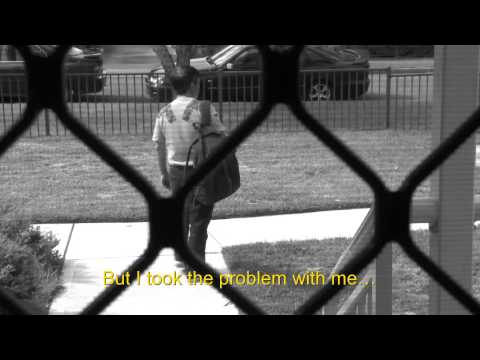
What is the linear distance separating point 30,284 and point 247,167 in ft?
15.7

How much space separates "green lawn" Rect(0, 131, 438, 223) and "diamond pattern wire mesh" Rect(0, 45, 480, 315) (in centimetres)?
498

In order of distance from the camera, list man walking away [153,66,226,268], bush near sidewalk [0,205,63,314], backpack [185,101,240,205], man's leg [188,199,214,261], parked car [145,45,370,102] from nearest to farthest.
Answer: bush near sidewalk [0,205,63,314]
backpack [185,101,240,205]
man walking away [153,66,226,268]
man's leg [188,199,214,261]
parked car [145,45,370,102]

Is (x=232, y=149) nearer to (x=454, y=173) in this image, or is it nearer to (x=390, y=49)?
(x=390, y=49)

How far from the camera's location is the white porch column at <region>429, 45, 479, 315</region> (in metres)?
2.19

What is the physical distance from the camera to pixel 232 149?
65 centimetres

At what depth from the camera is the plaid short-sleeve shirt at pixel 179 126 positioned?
4082 millimetres

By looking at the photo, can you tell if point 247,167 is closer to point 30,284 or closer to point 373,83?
point 373,83

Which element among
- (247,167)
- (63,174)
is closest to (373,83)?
(247,167)

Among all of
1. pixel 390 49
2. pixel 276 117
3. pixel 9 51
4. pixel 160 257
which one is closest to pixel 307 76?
pixel 276 117

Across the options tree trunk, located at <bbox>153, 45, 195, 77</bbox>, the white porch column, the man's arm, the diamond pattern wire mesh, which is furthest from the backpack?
the diamond pattern wire mesh

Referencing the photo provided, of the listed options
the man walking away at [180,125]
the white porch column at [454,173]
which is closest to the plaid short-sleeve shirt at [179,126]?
the man walking away at [180,125]

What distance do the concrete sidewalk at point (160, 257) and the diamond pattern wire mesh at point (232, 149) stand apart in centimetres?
322

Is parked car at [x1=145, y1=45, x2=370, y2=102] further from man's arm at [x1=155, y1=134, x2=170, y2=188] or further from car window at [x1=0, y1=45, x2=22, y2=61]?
car window at [x1=0, y1=45, x2=22, y2=61]

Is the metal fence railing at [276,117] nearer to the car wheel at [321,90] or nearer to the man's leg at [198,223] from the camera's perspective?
the car wheel at [321,90]
